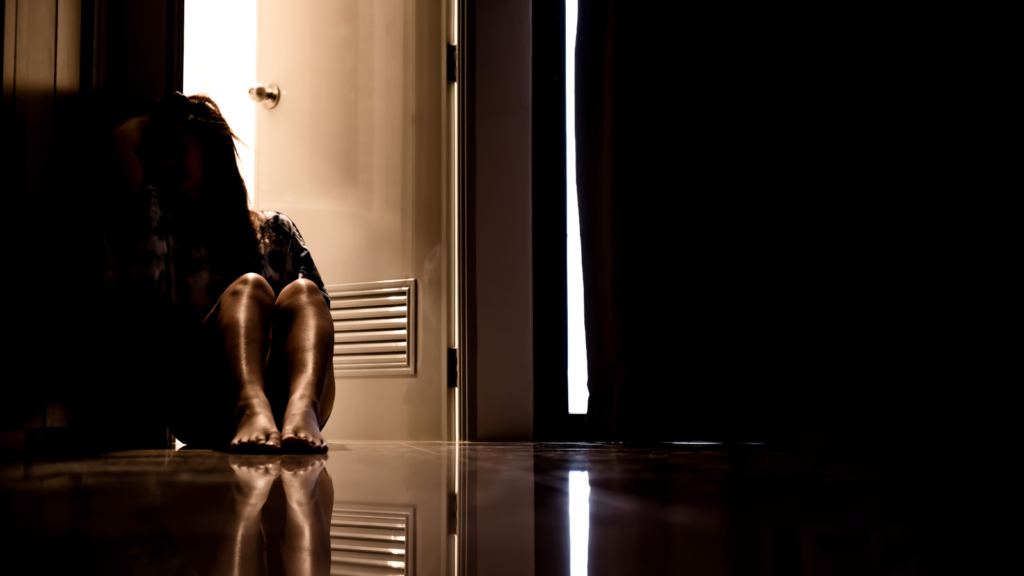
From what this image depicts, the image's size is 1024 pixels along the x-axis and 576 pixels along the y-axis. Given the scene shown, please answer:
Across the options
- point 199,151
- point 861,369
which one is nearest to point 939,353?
point 861,369

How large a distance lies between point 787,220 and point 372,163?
123cm

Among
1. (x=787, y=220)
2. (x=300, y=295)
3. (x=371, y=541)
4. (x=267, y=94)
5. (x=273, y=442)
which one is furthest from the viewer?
(x=267, y=94)

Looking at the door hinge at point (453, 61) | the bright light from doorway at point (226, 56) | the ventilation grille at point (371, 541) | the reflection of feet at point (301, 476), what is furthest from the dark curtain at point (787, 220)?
the bright light from doorway at point (226, 56)

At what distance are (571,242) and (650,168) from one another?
1.36 feet

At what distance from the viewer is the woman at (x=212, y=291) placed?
1222 millimetres

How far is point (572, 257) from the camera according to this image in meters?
2.34

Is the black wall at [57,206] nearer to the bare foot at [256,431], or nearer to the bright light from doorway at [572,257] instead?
the bare foot at [256,431]

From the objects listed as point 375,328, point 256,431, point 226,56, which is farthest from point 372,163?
point 226,56

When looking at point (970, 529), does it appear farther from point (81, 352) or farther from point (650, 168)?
point (650, 168)

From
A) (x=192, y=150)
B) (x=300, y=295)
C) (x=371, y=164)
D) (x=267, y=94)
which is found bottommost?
(x=300, y=295)

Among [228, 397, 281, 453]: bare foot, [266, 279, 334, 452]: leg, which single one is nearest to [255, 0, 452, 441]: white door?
[266, 279, 334, 452]: leg

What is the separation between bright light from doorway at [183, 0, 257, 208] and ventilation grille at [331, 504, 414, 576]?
119 inches

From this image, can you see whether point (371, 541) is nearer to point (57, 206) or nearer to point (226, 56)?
point (57, 206)

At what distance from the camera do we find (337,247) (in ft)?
7.55
